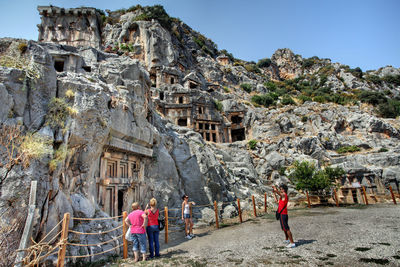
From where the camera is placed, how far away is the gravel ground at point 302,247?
207 inches

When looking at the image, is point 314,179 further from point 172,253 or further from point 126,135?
point 126,135

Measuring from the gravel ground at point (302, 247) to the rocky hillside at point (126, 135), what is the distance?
320cm

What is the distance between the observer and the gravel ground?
5268 mm

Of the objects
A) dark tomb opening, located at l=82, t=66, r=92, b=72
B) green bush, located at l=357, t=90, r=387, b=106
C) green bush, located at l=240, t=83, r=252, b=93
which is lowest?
dark tomb opening, located at l=82, t=66, r=92, b=72

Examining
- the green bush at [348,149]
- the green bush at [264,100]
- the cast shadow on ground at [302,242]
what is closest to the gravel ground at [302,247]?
the cast shadow on ground at [302,242]

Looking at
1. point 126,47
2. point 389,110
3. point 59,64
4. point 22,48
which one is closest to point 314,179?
point 22,48

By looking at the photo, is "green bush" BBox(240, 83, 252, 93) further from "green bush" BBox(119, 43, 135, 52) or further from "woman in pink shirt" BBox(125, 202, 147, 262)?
"woman in pink shirt" BBox(125, 202, 147, 262)

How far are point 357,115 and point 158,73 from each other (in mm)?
34070

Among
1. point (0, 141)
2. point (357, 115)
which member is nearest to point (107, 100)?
point (0, 141)

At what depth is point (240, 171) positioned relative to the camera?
23266mm

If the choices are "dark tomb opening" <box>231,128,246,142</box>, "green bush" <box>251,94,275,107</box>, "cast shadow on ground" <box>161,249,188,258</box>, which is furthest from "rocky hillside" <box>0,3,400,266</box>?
"green bush" <box>251,94,275,107</box>

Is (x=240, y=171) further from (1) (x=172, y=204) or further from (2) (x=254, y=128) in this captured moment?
(2) (x=254, y=128)

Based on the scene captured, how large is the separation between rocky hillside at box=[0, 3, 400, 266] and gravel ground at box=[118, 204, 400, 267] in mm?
3198

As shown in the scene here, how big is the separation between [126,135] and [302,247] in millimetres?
9170
